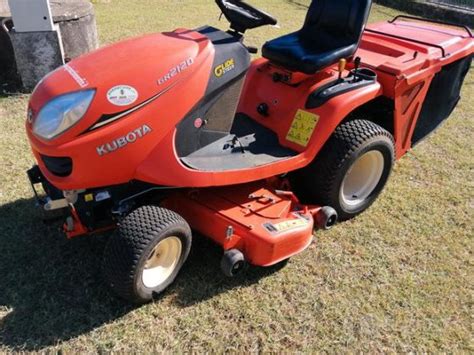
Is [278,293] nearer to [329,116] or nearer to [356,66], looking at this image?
[329,116]

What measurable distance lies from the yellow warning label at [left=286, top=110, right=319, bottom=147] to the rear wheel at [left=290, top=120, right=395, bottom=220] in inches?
6.6

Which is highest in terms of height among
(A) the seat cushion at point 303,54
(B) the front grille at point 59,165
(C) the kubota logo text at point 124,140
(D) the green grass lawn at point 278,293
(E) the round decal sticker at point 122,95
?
(E) the round decal sticker at point 122,95

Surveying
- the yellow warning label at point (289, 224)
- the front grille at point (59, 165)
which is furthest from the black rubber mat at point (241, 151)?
the front grille at point (59, 165)

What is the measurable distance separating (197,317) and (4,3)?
180 inches

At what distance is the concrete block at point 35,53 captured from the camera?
183 inches

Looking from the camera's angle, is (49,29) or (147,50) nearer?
(147,50)

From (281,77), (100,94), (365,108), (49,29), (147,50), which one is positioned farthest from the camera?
(49,29)

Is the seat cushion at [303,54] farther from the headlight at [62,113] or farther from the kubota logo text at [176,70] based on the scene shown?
the headlight at [62,113]

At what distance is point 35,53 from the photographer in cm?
470

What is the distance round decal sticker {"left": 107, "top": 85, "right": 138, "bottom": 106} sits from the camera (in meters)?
2.17

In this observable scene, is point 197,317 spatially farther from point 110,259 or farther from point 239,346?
point 110,259

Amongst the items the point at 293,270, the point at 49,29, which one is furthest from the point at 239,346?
the point at 49,29

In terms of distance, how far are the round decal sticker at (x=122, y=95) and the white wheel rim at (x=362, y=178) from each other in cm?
151

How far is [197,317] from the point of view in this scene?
94.2 inches
